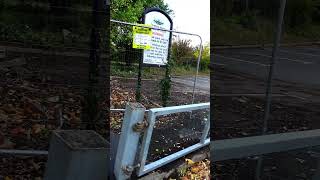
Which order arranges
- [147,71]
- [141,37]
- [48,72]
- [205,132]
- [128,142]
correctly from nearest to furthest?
[141,37] < [147,71] < [128,142] < [205,132] < [48,72]

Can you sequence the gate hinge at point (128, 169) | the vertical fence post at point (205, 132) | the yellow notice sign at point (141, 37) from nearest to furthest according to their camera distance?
the yellow notice sign at point (141, 37) → the gate hinge at point (128, 169) → the vertical fence post at point (205, 132)

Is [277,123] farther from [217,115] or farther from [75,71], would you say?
[75,71]

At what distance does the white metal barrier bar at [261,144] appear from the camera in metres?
2.55

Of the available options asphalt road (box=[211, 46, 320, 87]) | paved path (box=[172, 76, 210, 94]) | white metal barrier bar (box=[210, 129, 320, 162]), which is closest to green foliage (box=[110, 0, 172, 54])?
paved path (box=[172, 76, 210, 94])

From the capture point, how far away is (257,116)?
2715 millimetres

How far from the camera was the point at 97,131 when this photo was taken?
8.93 ft

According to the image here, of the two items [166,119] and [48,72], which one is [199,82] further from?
[48,72]

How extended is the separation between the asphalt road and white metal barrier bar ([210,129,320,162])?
1.04 feet

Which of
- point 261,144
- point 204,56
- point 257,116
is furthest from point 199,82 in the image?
point 261,144

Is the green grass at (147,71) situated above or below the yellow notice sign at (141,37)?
below

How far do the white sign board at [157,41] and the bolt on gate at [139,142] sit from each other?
0.23 metres

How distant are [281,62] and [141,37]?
0.96m

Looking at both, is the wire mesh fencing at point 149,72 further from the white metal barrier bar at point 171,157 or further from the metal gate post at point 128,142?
the white metal barrier bar at point 171,157

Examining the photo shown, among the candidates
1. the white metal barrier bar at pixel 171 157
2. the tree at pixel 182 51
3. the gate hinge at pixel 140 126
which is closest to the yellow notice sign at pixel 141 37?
the tree at pixel 182 51
